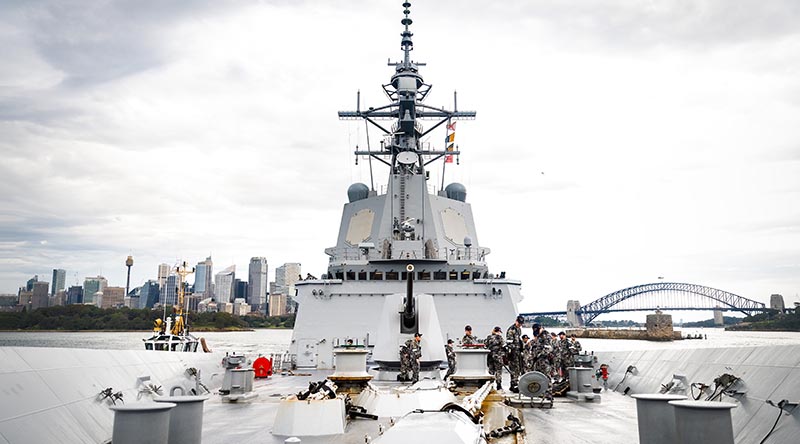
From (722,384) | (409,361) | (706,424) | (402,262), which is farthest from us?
(402,262)

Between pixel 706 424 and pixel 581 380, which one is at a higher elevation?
pixel 706 424

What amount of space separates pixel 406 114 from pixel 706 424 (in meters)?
23.9

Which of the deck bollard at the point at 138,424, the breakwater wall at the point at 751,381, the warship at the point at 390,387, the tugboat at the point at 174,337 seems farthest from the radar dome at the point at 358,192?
the deck bollard at the point at 138,424

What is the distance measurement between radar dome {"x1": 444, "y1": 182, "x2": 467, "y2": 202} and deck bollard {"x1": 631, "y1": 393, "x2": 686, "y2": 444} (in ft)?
71.6

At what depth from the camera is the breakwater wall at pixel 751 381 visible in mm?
5659

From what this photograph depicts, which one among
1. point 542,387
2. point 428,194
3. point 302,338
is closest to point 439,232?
point 428,194

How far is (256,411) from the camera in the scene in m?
9.89

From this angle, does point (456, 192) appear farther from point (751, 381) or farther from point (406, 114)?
point (751, 381)

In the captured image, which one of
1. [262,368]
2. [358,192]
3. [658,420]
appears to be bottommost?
[262,368]

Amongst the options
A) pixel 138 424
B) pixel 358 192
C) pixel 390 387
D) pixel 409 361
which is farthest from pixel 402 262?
pixel 138 424

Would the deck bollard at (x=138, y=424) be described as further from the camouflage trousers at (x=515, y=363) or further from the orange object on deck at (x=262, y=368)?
the orange object on deck at (x=262, y=368)

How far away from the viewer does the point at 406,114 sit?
89.2 feet

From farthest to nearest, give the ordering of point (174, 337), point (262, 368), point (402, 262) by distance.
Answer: point (174, 337), point (402, 262), point (262, 368)

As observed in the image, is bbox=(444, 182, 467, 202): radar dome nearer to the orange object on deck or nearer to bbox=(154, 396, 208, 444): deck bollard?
the orange object on deck
